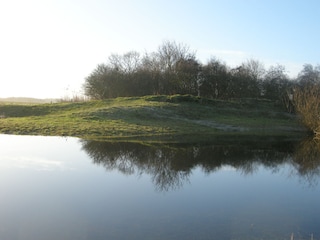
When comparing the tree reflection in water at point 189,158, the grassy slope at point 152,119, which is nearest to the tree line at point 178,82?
the grassy slope at point 152,119

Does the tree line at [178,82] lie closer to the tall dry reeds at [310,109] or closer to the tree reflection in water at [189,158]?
the tall dry reeds at [310,109]

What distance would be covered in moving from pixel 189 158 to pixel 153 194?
745 cm

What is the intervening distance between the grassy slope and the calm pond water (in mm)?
8061

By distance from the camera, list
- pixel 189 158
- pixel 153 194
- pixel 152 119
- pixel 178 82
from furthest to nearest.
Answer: pixel 178 82 < pixel 152 119 < pixel 189 158 < pixel 153 194

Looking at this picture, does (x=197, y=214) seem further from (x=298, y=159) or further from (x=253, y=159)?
(x=298, y=159)

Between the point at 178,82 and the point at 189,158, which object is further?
the point at 178,82

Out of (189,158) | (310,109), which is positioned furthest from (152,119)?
(189,158)

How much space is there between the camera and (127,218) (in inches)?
352

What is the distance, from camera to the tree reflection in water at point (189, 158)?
15.1m

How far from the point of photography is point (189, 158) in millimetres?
18594

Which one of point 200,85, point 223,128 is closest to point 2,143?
point 223,128

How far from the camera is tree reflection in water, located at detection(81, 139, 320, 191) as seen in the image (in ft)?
49.5

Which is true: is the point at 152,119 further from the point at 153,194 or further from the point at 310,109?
the point at 153,194

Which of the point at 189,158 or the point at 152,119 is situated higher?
the point at 152,119
